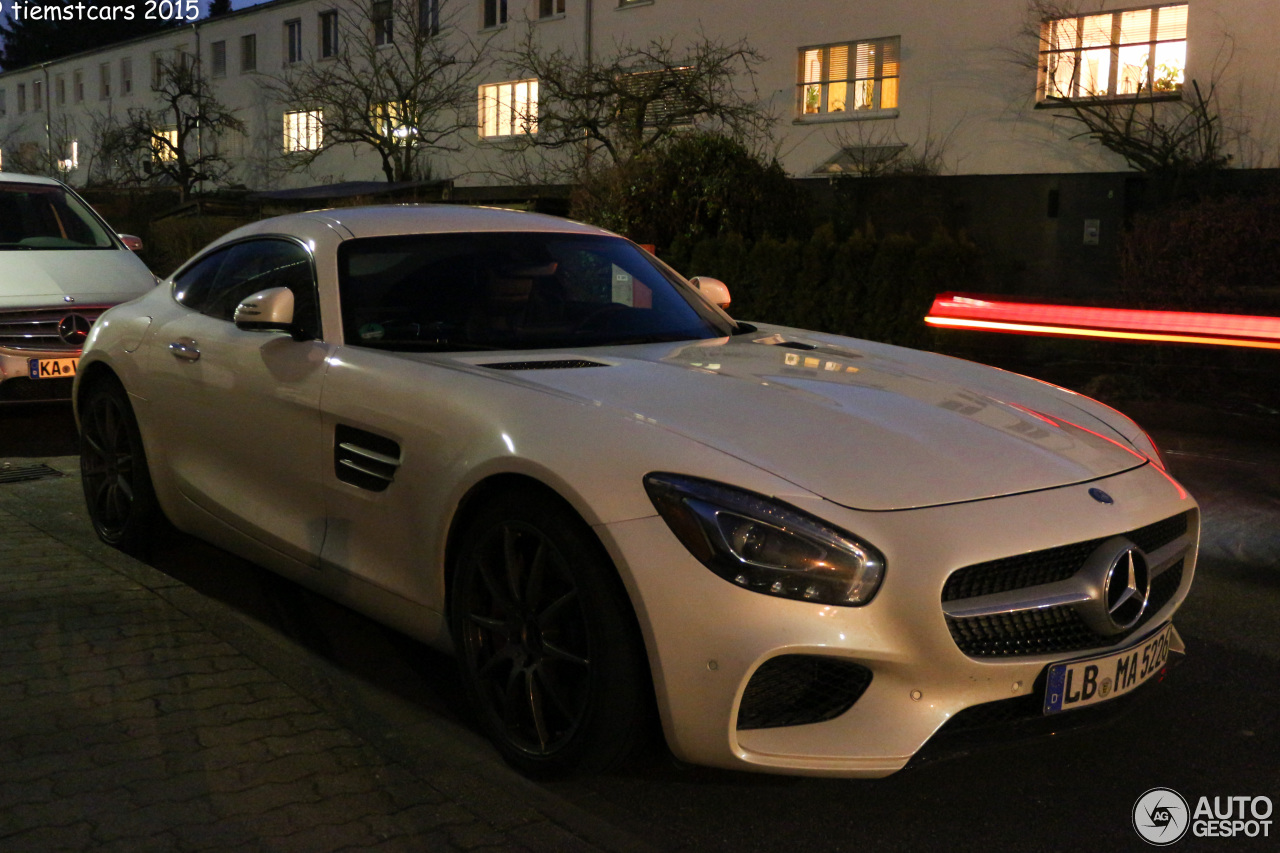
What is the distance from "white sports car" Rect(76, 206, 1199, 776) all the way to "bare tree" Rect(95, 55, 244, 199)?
41285 millimetres

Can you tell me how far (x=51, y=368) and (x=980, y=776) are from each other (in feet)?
22.7

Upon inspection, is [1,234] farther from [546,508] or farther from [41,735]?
[546,508]

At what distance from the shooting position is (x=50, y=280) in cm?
888

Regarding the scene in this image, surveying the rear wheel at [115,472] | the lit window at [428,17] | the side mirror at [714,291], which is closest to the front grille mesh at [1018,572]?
the side mirror at [714,291]

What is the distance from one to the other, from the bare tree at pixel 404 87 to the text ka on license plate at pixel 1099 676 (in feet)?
110

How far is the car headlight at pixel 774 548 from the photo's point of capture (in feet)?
9.46

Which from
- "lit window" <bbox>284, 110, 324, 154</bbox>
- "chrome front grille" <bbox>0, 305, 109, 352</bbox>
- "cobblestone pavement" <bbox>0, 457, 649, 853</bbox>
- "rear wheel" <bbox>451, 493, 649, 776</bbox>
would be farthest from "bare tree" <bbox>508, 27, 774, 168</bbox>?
"lit window" <bbox>284, 110, 324, 154</bbox>

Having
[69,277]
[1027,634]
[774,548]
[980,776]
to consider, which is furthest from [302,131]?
[1027,634]

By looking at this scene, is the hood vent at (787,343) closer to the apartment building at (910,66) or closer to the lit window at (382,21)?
the apartment building at (910,66)

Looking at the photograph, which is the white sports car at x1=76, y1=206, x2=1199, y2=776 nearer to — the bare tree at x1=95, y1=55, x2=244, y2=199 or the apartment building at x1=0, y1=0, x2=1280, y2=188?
the apartment building at x1=0, y1=0, x2=1280, y2=188

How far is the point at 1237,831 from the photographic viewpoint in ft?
10.4

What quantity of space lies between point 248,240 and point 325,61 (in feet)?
122

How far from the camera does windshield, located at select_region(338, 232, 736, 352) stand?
14.1 feet

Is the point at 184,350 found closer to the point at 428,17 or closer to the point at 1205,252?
the point at 1205,252
